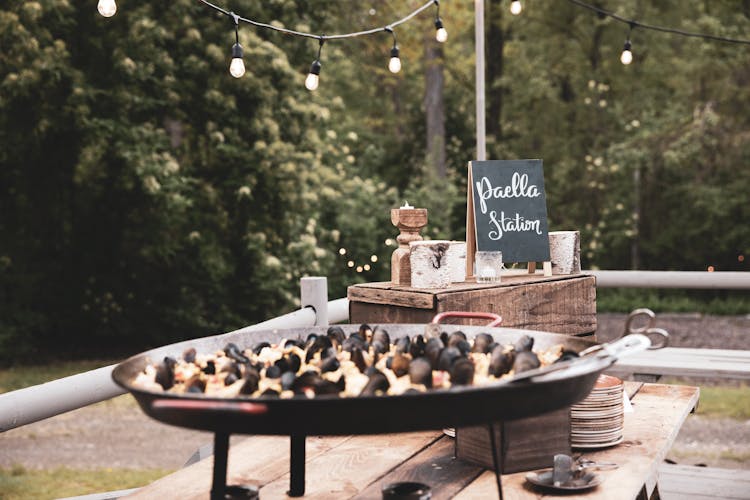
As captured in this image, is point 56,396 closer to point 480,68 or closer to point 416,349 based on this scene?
point 416,349

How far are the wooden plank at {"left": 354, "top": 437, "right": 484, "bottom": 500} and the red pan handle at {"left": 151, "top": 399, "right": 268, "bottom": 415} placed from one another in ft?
2.07

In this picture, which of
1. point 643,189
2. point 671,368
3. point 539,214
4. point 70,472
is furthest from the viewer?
point 643,189

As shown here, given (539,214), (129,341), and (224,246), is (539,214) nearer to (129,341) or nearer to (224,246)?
(224,246)

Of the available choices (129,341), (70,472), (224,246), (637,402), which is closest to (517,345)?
(637,402)

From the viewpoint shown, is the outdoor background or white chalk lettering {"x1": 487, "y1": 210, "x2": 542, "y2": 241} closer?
white chalk lettering {"x1": 487, "y1": 210, "x2": 542, "y2": 241}

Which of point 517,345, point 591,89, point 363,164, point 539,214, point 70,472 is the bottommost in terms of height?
point 70,472

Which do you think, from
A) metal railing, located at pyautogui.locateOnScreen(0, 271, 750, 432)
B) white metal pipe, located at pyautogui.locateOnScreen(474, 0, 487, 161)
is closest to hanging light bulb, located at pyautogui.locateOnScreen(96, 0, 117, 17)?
metal railing, located at pyautogui.locateOnScreen(0, 271, 750, 432)

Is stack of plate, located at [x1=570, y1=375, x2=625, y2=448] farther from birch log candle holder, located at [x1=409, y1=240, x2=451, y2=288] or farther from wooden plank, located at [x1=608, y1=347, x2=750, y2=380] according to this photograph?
wooden plank, located at [x1=608, y1=347, x2=750, y2=380]

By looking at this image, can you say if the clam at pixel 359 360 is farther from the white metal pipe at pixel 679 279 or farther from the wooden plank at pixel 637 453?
the white metal pipe at pixel 679 279

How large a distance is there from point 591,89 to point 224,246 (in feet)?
27.5

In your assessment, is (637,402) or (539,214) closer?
(637,402)

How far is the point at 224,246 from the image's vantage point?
9875mm

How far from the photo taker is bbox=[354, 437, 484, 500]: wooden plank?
1.83 metres

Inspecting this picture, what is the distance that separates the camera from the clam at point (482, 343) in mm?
1771
